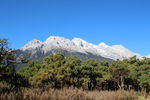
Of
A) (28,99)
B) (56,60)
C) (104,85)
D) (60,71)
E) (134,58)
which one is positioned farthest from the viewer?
(134,58)

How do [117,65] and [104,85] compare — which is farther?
[104,85]

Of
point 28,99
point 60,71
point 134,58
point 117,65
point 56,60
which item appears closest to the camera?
point 28,99

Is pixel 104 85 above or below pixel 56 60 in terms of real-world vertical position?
below

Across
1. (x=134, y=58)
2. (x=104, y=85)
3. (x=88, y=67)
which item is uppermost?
(x=134, y=58)

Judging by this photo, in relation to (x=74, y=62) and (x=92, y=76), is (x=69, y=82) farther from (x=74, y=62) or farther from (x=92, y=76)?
(x=92, y=76)

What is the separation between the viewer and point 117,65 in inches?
1011

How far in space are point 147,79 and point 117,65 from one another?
13.6 feet

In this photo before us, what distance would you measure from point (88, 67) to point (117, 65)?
4109 mm

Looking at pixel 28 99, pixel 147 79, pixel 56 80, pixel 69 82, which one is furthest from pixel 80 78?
pixel 28 99

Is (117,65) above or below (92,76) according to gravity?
above

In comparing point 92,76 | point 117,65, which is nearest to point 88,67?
point 92,76

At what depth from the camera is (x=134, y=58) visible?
34281 mm

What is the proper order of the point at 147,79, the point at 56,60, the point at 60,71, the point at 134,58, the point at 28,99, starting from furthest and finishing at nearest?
1. the point at 134,58
2. the point at 147,79
3. the point at 56,60
4. the point at 60,71
5. the point at 28,99

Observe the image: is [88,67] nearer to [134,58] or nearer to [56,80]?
[56,80]
